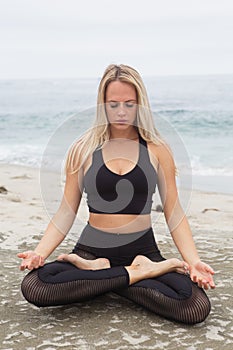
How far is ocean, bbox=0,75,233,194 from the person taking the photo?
4.32 metres

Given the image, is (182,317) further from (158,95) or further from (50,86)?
(50,86)

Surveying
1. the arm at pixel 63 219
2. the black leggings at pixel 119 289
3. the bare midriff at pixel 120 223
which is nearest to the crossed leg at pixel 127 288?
the black leggings at pixel 119 289

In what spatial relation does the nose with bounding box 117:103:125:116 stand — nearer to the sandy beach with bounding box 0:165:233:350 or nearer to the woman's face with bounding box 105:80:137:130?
Result: the woman's face with bounding box 105:80:137:130

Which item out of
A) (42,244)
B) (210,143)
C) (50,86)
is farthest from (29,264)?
(50,86)

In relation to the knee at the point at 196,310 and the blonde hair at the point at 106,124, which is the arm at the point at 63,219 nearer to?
the blonde hair at the point at 106,124

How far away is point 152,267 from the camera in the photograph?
2.78 meters

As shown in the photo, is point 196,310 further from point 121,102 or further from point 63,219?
point 121,102

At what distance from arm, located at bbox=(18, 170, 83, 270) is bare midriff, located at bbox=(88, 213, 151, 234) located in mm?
137

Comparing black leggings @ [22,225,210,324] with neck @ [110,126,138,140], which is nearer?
black leggings @ [22,225,210,324]

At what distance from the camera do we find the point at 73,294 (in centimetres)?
265

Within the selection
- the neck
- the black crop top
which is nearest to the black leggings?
the black crop top

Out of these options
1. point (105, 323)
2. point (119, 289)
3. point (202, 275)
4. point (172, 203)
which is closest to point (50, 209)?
point (172, 203)

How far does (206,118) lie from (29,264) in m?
17.8

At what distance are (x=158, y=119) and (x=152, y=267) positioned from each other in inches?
40.0
